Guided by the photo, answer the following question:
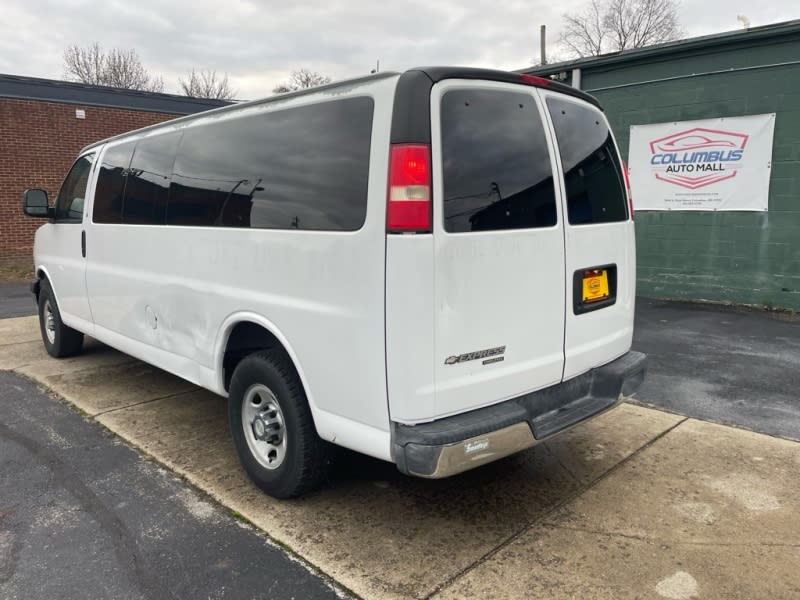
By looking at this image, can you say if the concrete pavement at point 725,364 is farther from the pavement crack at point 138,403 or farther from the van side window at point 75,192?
the van side window at point 75,192

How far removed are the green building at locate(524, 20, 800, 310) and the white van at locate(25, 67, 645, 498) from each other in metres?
6.20

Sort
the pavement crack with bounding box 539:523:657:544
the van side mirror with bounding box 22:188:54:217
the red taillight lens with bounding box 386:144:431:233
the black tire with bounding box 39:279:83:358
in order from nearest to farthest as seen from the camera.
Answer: the red taillight lens with bounding box 386:144:431:233, the pavement crack with bounding box 539:523:657:544, the van side mirror with bounding box 22:188:54:217, the black tire with bounding box 39:279:83:358

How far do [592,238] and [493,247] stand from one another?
2.66 feet

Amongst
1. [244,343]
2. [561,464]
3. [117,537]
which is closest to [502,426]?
[561,464]

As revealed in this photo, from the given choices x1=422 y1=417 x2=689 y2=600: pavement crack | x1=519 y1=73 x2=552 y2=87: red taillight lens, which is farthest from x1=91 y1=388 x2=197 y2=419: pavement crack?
x1=519 y1=73 x2=552 y2=87: red taillight lens

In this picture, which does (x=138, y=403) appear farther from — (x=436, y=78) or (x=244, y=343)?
(x=436, y=78)

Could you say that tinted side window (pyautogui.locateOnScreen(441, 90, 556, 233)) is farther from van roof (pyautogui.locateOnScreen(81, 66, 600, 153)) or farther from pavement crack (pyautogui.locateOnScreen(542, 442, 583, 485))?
pavement crack (pyautogui.locateOnScreen(542, 442, 583, 485))

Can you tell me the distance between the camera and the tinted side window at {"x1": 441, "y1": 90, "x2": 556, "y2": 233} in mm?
2629

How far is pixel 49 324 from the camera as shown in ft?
21.2

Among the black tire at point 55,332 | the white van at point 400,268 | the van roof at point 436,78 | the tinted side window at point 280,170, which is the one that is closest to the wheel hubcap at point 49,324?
the black tire at point 55,332

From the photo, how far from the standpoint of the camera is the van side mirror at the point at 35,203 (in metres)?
5.61

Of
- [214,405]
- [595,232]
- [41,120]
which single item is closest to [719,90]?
[595,232]

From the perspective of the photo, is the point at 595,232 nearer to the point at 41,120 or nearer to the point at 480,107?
the point at 480,107

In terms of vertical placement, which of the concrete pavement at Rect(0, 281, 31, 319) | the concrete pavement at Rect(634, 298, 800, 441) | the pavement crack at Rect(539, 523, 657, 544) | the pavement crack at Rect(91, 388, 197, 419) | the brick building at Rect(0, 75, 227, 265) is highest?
the brick building at Rect(0, 75, 227, 265)
